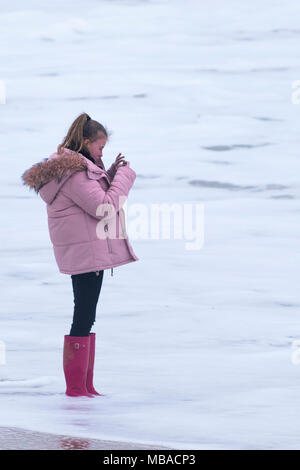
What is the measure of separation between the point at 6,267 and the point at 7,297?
1.14 m

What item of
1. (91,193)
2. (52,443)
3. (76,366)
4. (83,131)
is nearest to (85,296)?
(76,366)

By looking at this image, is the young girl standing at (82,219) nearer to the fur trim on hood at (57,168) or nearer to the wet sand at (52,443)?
the fur trim on hood at (57,168)

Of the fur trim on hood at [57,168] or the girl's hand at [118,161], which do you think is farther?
the girl's hand at [118,161]

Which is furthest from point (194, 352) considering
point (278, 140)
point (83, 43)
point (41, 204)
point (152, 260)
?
point (83, 43)

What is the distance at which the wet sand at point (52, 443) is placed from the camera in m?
4.20

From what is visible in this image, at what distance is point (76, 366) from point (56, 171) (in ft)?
3.20

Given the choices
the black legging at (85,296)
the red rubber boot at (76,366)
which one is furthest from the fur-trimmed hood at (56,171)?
the red rubber boot at (76,366)

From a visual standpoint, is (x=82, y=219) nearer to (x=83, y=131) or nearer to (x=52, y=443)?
(x=83, y=131)

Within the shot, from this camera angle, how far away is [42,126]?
14.6 meters

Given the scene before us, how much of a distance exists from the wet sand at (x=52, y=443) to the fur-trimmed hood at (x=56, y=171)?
4.35 feet

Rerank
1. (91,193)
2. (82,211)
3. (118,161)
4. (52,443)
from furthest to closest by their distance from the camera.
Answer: (118,161) → (82,211) → (91,193) → (52,443)

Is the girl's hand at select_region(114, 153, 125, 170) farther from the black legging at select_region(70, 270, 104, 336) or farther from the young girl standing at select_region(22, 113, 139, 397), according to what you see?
the black legging at select_region(70, 270, 104, 336)

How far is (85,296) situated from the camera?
5.29 m

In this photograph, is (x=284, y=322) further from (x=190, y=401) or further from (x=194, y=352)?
(x=190, y=401)
